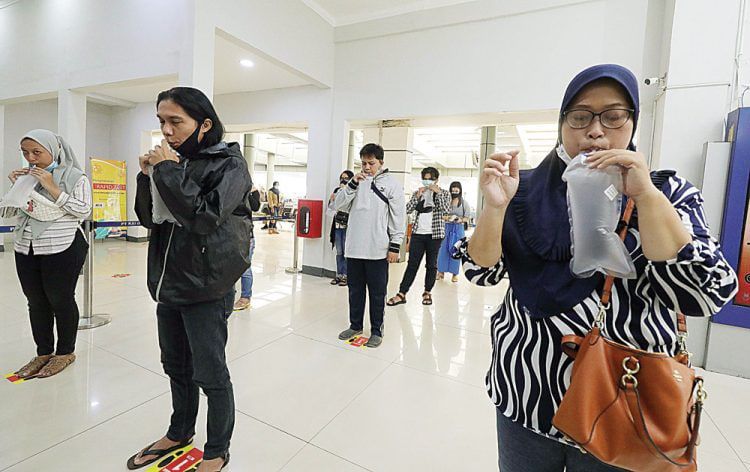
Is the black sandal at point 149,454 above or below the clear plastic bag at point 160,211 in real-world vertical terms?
A: below

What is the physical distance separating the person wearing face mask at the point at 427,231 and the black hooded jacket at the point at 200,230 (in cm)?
315

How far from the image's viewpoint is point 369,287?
3.26 meters

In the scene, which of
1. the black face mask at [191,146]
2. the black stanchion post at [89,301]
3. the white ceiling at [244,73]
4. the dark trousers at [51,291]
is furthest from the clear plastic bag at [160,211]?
the white ceiling at [244,73]

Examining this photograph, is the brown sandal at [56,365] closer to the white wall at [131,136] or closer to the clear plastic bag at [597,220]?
the clear plastic bag at [597,220]

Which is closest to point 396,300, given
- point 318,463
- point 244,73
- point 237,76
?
point 318,463

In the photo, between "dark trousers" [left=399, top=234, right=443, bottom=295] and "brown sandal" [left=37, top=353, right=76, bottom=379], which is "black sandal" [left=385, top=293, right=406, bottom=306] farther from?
"brown sandal" [left=37, top=353, right=76, bottom=379]

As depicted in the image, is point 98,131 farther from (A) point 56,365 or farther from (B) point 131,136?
(A) point 56,365

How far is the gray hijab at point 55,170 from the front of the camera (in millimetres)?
2268

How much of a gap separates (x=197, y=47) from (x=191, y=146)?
2603 mm

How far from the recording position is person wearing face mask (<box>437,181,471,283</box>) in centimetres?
592

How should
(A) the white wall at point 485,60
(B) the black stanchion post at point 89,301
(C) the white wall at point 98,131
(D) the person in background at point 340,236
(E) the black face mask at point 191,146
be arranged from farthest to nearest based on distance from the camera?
(C) the white wall at point 98,131, (D) the person in background at point 340,236, (A) the white wall at point 485,60, (B) the black stanchion post at point 89,301, (E) the black face mask at point 191,146

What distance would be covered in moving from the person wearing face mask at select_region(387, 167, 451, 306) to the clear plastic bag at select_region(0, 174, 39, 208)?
3429 mm

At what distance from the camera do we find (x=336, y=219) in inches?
209

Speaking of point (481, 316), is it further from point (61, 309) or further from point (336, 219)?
point (61, 309)
